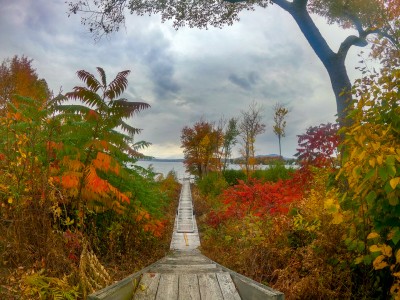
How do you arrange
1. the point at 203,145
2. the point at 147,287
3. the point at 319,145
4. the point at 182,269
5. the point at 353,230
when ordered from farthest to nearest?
1. the point at 203,145
2. the point at 319,145
3. the point at 182,269
4. the point at 147,287
5. the point at 353,230

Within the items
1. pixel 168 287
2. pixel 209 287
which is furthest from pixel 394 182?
pixel 168 287

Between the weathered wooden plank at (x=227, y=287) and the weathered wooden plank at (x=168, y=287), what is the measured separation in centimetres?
54

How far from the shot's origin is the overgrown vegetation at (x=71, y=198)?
4324mm

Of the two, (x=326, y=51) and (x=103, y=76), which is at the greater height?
(x=326, y=51)

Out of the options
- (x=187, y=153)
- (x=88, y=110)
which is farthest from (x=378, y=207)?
(x=187, y=153)

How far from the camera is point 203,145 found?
3478cm

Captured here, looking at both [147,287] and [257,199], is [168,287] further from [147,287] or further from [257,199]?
[257,199]

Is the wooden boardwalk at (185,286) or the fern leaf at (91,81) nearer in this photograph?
→ the wooden boardwalk at (185,286)

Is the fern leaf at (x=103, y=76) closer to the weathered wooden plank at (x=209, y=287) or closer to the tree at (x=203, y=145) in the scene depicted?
the weathered wooden plank at (x=209, y=287)

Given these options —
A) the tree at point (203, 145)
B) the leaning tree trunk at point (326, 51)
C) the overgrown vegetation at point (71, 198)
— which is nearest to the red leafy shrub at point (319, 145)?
the leaning tree trunk at point (326, 51)

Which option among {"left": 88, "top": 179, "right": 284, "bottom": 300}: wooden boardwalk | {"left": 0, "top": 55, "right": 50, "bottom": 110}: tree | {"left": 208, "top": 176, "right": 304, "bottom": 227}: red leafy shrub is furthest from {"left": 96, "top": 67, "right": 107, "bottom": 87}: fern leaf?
{"left": 0, "top": 55, "right": 50, "bottom": 110}: tree

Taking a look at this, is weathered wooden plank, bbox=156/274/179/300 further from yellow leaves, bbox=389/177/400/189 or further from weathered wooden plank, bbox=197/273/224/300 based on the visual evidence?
yellow leaves, bbox=389/177/400/189

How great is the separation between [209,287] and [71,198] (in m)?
2.60

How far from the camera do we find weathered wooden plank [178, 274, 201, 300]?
4.43m
